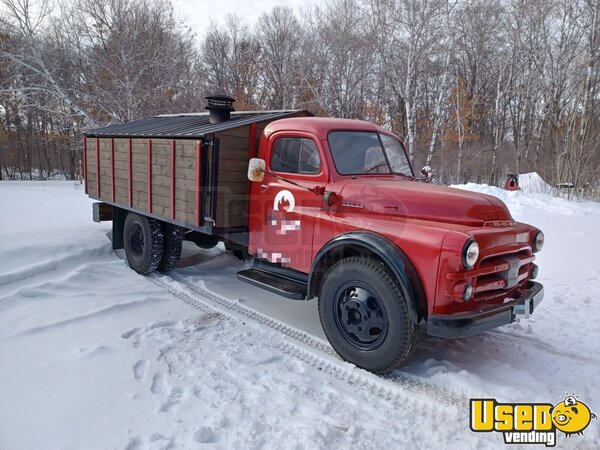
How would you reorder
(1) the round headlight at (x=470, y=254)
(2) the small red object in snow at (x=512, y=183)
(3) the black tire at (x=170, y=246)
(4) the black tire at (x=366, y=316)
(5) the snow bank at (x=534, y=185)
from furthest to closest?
(5) the snow bank at (x=534, y=185)
(2) the small red object in snow at (x=512, y=183)
(3) the black tire at (x=170, y=246)
(4) the black tire at (x=366, y=316)
(1) the round headlight at (x=470, y=254)

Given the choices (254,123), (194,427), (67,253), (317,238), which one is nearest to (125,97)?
(67,253)

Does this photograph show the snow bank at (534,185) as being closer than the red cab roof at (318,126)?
No

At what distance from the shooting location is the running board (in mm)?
3863

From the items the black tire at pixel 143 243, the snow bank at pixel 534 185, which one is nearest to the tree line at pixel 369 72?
the snow bank at pixel 534 185

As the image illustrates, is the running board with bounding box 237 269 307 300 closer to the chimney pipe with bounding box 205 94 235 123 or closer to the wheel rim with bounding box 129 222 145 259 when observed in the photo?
the chimney pipe with bounding box 205 94 235 123

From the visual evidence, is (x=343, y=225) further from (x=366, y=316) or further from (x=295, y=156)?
(x=295, y=156)

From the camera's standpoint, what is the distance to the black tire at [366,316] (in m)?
3.11

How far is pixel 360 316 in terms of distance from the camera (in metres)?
3.39

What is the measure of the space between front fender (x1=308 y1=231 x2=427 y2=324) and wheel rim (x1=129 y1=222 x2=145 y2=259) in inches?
134

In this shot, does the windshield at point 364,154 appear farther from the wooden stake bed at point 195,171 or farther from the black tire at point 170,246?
the black tire at point 170,246

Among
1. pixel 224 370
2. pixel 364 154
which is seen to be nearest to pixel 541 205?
pixel 364 154

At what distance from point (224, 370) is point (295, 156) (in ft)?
7.15

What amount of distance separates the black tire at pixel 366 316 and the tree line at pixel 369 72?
12903mm

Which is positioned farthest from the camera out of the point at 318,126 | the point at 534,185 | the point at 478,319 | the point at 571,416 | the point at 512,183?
the point at 534,185
